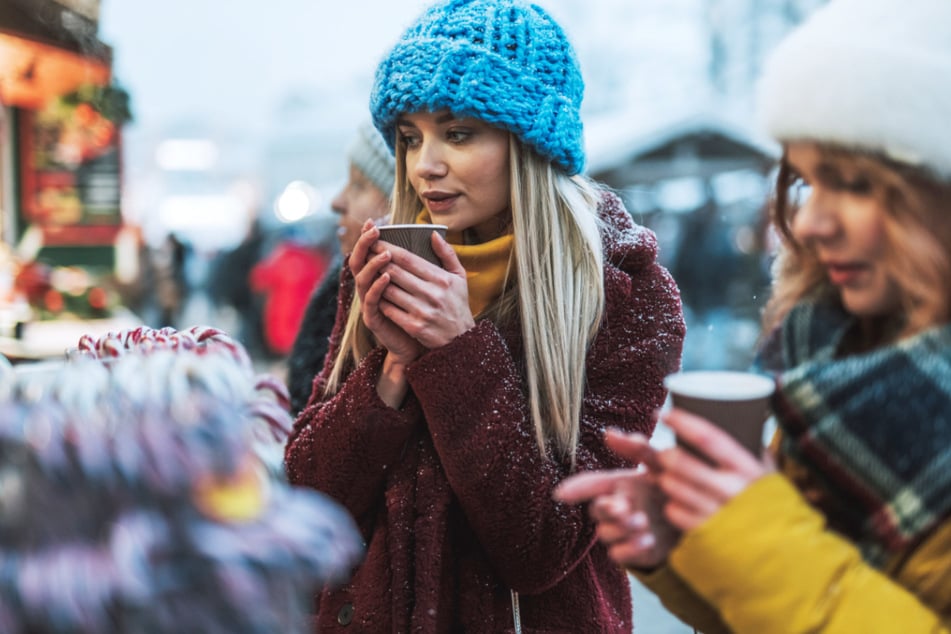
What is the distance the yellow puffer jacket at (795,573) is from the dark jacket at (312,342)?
73.7 inches

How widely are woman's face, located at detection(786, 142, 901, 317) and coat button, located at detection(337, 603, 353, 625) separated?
112 cm

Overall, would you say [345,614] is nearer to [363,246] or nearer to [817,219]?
[363,246]

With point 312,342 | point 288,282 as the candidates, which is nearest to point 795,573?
point 312,342

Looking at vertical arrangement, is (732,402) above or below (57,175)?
above

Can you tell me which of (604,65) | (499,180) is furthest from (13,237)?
(604,65)

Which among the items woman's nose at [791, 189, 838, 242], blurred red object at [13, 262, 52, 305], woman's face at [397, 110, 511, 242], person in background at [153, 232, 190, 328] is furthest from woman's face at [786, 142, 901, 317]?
person in background at [153, 232, 190, 328]

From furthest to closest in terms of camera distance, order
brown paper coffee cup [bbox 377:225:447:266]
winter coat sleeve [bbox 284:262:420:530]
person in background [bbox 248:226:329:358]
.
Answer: person in background [bbox 248:226:329:358] → winter coat sleeve [bbox 284:262:420:530] → brown paper coffee cup [bbox 377:225:447:266]

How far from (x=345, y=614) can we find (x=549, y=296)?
29.6 inches

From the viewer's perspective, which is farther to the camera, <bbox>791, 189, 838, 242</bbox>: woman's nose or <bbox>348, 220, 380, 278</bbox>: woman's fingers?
<bbox>348, 220, 380, 278</bbox>: woman's fingers

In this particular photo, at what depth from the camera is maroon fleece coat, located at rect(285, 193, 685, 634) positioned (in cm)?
167

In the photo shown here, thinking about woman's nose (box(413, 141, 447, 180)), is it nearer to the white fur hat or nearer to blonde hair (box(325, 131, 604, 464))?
blonde hair (box(325, 131, 604, 464))

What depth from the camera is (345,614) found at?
1777 mm

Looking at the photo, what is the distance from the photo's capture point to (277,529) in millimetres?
909

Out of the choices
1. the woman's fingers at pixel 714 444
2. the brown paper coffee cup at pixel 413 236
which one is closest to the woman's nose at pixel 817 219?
the woman's fingers at pixel 714 444
